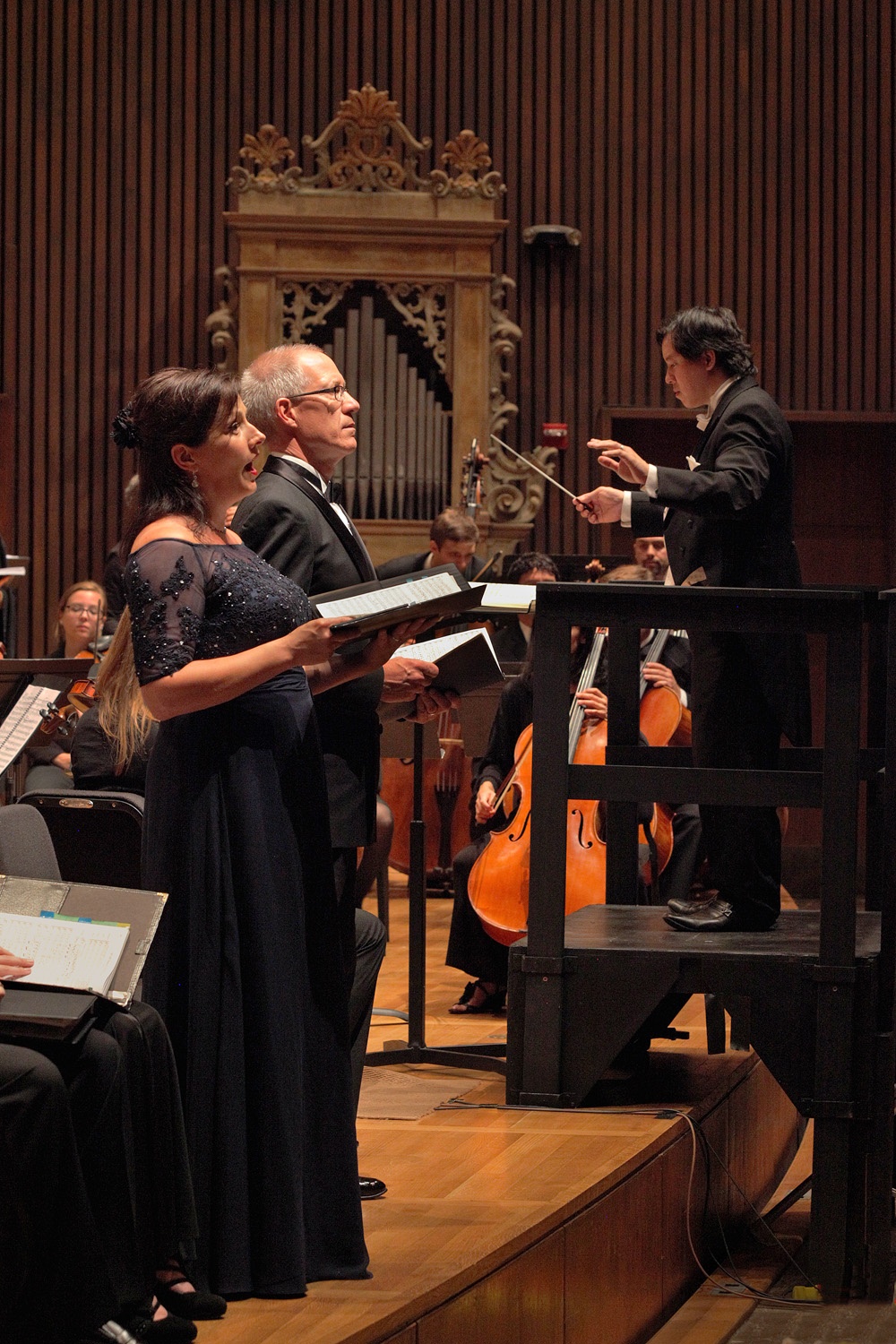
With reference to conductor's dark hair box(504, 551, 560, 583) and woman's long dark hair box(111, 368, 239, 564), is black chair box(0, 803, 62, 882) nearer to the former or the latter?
woman's long dark hair box(111, 368, 239, 564)

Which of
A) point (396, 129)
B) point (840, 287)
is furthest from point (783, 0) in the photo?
point (396, 129)

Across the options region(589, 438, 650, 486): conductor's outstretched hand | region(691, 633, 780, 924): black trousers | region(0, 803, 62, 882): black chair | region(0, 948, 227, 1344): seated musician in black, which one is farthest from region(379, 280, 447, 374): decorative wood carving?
region(0, 948, 227, 1344): seated musician in black

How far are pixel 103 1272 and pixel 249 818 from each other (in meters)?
0.58

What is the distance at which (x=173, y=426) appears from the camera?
2.24 meters

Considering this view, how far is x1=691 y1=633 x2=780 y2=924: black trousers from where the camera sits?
321 centimetres

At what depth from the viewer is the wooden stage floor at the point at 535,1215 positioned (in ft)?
6.95

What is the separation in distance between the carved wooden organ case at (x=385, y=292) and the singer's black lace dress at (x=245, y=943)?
17.4 feet

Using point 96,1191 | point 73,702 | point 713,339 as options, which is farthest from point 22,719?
point 96,1191

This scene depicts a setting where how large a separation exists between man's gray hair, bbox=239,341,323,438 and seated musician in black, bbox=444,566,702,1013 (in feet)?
5.66

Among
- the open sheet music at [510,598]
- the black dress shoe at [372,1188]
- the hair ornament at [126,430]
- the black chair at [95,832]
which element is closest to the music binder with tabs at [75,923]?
the hair ornament at [126,430]

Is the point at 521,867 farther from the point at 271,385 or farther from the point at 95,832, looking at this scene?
the point at 271,385

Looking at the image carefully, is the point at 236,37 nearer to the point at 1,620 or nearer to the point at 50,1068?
the point at 1,620

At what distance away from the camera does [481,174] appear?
8.09 m

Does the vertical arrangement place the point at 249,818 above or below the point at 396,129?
below
